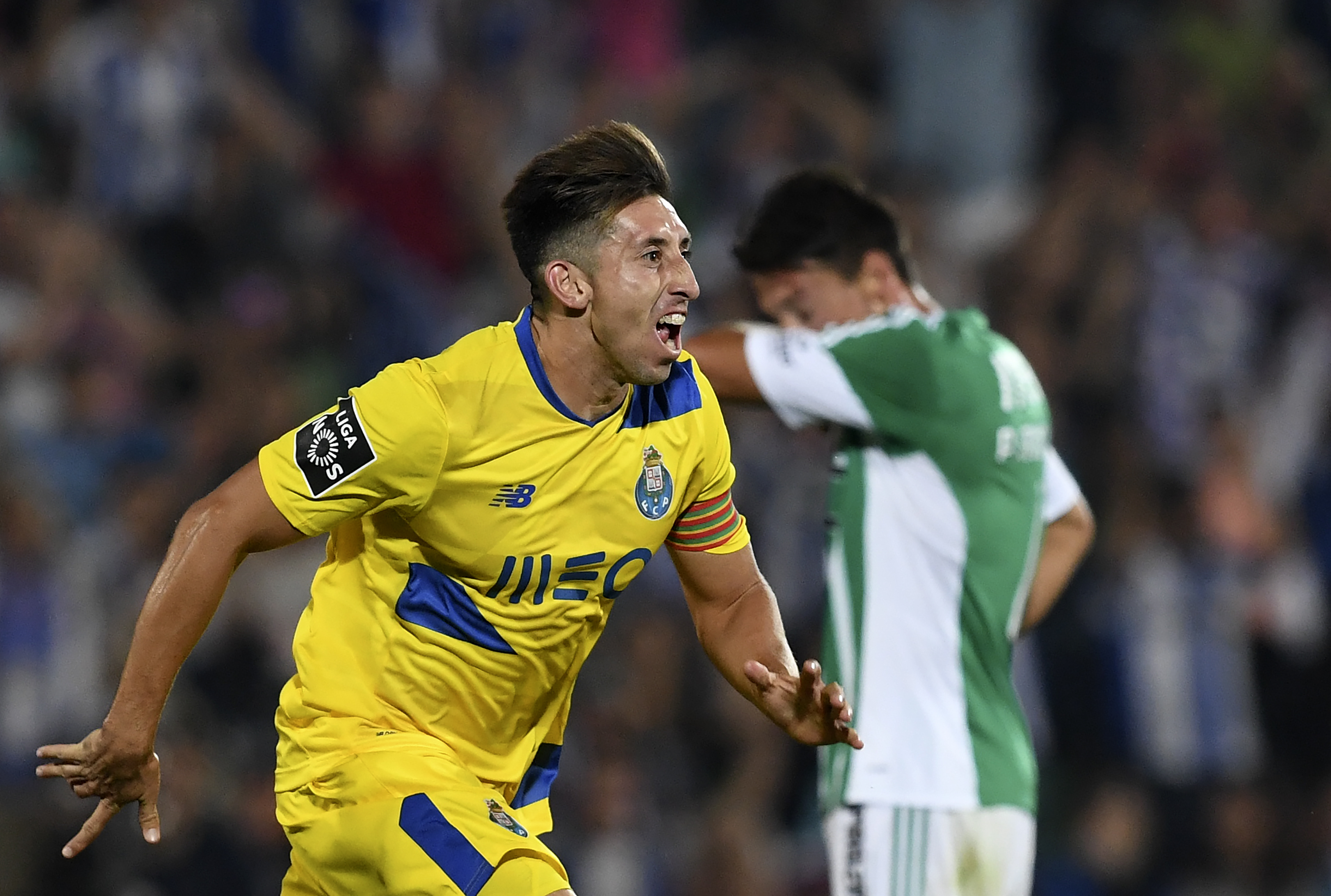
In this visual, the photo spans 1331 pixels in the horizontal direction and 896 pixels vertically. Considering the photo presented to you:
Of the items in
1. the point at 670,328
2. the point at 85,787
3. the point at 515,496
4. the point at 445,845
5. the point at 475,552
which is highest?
the point at 670,328

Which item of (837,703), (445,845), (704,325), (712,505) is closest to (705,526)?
(712,505)

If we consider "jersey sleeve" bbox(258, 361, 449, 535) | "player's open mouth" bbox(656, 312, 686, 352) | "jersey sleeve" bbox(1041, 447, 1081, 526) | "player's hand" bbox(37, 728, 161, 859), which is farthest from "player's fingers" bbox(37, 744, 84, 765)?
"jersey sleeve" bbox(1041, 447, 1081, 526)

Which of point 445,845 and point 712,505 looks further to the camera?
point 712,505

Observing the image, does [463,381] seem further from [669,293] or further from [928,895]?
[928,895]

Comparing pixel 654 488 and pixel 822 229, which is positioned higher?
pixel 822 229

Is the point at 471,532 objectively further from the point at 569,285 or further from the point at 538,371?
the point at 569,285

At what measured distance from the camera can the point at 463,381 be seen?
3488 mm

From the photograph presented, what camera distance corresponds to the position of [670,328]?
142 inches

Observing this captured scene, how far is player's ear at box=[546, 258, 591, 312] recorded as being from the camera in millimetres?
3590

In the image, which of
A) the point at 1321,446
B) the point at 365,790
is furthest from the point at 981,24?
the point at 365,790

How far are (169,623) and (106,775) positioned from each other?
35cm

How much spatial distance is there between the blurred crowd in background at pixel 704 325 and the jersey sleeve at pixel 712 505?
12.2 ft

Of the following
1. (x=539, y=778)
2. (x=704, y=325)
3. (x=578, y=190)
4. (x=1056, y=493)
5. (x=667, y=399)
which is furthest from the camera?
(x=704, y=325)

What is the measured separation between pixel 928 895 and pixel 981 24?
22.1 feet
